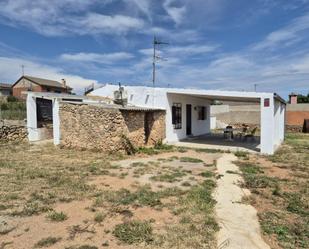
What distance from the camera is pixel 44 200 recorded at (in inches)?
248

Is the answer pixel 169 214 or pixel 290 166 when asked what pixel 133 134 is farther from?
pixel 169 214

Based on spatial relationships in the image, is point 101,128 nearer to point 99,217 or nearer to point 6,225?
point 99,217

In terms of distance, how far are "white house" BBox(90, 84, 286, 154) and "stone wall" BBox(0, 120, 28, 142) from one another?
551 centimetres

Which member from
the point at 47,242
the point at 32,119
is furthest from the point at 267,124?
the point at 32,119

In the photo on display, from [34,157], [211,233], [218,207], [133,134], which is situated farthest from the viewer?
[133,134]

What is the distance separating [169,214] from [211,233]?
1092 millimetres

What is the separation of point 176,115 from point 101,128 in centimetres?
633

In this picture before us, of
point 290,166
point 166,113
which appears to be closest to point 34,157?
point 166,113

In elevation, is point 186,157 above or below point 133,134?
below

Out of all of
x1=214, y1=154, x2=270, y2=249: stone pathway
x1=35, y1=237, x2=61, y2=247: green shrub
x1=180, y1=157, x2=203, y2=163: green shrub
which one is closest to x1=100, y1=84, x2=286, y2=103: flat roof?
x1=180, y1=157, x2=203, y2=163: green shrub

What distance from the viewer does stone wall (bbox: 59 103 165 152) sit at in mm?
12984

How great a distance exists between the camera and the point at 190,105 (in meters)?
20.1

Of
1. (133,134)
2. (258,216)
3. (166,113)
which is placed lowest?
(258,216)

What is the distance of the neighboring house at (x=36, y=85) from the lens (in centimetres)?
5138
